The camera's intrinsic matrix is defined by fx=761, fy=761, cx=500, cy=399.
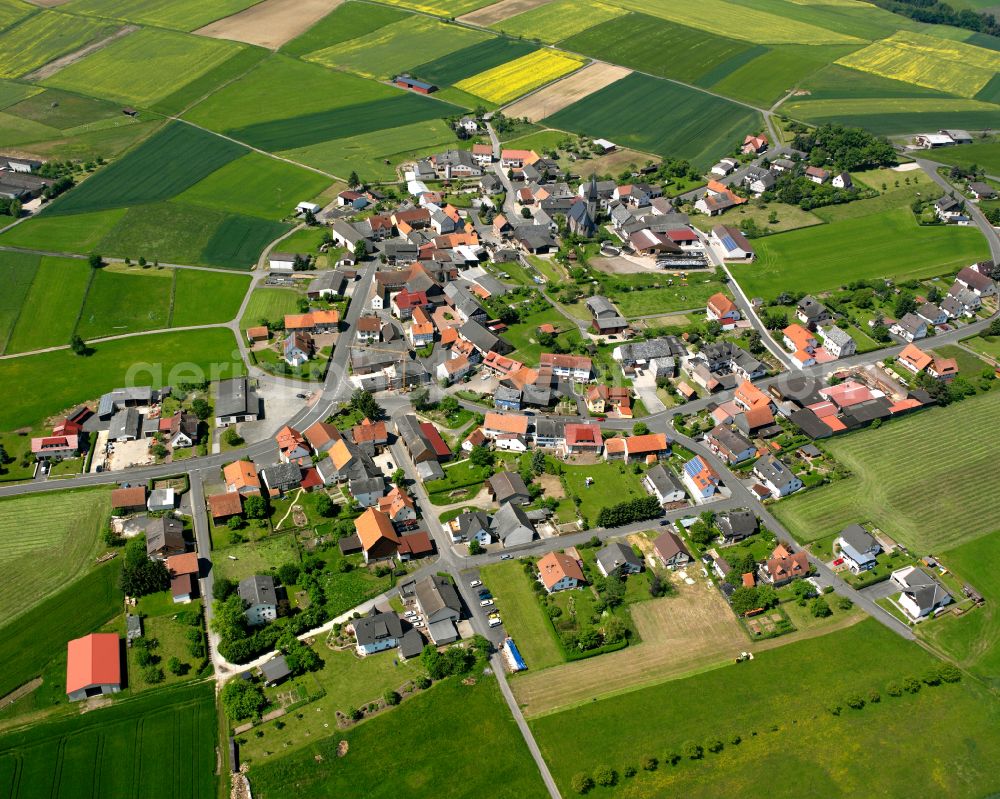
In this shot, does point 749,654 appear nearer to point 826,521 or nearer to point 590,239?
point 826,521

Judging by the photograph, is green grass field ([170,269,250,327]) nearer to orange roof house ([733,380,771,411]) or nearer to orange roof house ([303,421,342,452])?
orange roof house ([303,421,342,452])

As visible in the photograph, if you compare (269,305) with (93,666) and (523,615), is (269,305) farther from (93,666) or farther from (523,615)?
(523,615)

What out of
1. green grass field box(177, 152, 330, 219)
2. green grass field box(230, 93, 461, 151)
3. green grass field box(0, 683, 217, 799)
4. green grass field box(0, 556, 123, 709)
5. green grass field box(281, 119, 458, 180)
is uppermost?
green grass field box(230, 93, 461, 151)

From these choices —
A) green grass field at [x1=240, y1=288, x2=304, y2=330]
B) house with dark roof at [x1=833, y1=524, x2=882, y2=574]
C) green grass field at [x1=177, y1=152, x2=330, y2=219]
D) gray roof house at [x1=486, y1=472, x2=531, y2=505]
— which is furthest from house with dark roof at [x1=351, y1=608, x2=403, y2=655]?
green grass field at [x1=177, y1=152, x2=330, y2=219]

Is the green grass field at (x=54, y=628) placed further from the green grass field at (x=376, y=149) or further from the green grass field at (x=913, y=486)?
the green grass field at (x=376, y=149)

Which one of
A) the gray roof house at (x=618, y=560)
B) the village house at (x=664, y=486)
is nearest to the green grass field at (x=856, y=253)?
the village house at (x=664, y=486)

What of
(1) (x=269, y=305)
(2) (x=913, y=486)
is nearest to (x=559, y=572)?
(2) (x=913, y=486)
